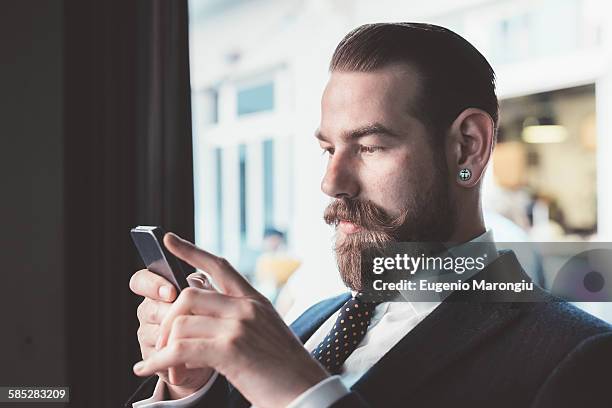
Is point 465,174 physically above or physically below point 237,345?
above

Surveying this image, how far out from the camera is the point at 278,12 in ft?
9.68

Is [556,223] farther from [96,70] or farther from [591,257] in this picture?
[96,70]

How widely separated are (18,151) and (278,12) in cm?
180

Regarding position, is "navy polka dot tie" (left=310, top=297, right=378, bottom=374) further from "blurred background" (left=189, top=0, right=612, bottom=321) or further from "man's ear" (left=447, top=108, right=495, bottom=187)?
"blurred background" (left=189, top=0, right=612, bottom=321)

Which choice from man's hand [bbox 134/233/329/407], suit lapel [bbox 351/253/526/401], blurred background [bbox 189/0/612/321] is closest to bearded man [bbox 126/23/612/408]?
suit lapel [bbox 351/253/526/401]

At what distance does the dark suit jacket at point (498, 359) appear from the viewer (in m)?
0.74

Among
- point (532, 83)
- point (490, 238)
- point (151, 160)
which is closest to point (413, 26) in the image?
point (490, 238)

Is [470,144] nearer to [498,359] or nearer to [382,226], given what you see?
[382,226]

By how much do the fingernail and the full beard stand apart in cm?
29

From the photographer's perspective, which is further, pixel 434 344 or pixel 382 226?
pixel 382 226

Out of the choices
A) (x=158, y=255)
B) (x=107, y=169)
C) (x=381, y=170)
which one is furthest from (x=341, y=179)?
(x=107, y=169)

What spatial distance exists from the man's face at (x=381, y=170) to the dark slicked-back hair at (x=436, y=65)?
0.01 meters

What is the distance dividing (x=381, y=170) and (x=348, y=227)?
0.10 metres

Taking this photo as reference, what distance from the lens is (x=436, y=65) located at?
3.05 feet
